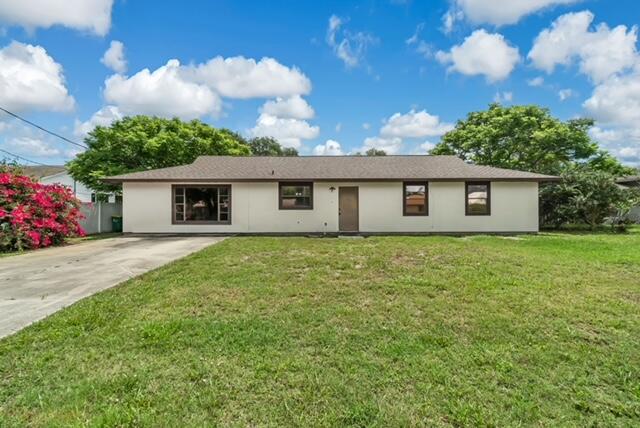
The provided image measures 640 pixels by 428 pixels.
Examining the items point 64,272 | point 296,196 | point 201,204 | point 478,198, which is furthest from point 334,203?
point 64,272

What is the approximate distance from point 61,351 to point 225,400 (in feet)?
6.20

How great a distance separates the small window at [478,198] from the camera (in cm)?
1369

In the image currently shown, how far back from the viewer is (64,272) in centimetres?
677

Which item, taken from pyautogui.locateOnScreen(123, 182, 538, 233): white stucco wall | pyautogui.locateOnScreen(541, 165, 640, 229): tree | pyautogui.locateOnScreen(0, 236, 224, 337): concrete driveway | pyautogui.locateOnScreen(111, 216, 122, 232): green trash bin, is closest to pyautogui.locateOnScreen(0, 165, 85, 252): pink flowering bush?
pyautogui.locateOnScreen(0, 236, 224, 337): concrete driveway

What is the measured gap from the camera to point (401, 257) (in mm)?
7488

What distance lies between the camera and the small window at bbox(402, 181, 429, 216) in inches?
537

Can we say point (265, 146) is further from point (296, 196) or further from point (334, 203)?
point (334, 203)

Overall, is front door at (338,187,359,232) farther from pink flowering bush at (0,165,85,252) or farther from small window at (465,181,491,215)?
pink flowering bush at (0,165,85,252)

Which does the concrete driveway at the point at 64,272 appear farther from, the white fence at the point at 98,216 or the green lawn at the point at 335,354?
the white fence at the point at 98,216

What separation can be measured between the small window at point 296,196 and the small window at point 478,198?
6.22 m

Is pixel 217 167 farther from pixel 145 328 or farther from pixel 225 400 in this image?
pixel 225 400

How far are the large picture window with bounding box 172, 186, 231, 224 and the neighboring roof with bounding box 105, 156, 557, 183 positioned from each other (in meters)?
0.54

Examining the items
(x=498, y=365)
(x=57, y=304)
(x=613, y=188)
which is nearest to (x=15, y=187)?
(x=57, y=304)

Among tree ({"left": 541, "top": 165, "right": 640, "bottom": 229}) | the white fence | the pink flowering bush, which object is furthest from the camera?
the white fence
